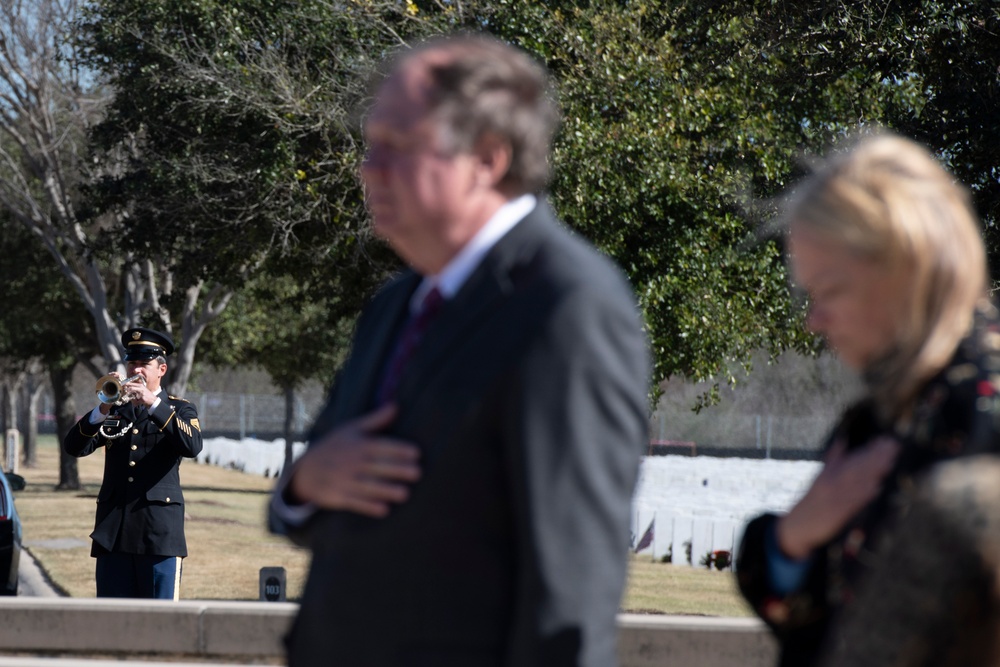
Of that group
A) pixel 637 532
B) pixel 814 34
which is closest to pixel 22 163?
pixel 637 532

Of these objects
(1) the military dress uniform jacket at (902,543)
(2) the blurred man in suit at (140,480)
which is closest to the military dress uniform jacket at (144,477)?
(2) the blurred man in suit at (140,480)

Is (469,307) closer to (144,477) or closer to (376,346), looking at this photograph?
(376,346)

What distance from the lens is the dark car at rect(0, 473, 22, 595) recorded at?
8.73m

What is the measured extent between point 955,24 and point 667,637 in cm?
511

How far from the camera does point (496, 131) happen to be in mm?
2021

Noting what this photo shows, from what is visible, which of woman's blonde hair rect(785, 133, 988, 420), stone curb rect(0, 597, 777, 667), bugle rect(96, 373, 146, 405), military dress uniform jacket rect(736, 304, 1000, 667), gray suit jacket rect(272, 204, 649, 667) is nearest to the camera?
military dress uniform jacket rect(736, 304, 1000, 667)

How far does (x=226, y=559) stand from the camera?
15031 mm

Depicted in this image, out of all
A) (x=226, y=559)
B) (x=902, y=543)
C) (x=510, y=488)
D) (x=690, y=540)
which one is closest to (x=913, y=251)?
(x=902, y=543)

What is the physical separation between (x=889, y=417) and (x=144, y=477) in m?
5.82

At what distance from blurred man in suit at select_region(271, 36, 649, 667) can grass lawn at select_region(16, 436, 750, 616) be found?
16.7 feet

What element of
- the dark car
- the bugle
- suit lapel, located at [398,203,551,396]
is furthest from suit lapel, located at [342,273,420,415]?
the dark car

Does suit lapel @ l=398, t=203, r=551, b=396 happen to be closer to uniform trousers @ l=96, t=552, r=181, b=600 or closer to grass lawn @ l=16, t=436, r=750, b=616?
grass lawn @ l=16, t=436, r=750, b=616

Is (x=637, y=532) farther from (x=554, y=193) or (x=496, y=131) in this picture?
(x=496, y=131)

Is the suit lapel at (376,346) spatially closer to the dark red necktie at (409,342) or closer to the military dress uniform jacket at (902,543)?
the dark red necktie at (409,342)
